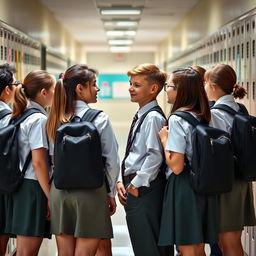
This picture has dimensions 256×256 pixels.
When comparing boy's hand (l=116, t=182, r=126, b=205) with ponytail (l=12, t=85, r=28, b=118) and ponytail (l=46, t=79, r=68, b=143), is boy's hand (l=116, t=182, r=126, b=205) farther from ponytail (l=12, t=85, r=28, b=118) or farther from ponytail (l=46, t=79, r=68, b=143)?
ponytail (l=12, t=85, r=28, b=118)

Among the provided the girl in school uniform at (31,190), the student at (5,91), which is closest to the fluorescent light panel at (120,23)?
the student at (5,91)

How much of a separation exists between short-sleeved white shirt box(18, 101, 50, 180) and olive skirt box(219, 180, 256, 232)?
123cm

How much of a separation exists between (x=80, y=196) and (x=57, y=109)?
0.57 metres

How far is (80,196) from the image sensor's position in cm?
354

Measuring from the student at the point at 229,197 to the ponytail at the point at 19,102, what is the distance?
1.26 metres

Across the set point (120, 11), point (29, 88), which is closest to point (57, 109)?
point (29, 88)

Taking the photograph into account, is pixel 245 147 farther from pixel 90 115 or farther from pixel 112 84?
pixel 112 84

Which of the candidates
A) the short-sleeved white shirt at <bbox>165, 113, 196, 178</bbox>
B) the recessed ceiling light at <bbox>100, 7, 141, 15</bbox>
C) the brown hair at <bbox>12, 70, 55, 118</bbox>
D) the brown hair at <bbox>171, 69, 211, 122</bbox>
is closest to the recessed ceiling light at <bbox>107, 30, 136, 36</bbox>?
the recessed ceiling light at <bbox>100, 7, 141, 15</bbox>

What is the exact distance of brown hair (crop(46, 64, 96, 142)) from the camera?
3662mm

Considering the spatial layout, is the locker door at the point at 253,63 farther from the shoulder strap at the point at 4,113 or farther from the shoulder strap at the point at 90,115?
the shoulder strap at the point at 4,113

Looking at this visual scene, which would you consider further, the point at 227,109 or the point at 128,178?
the point at 227,109

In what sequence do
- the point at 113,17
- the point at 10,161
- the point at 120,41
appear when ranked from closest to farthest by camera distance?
the point at 10,161
the point at 113,17
the point at 120,41

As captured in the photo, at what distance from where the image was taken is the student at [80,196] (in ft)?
11.7

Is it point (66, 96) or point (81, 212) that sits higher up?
point (66, 96)
